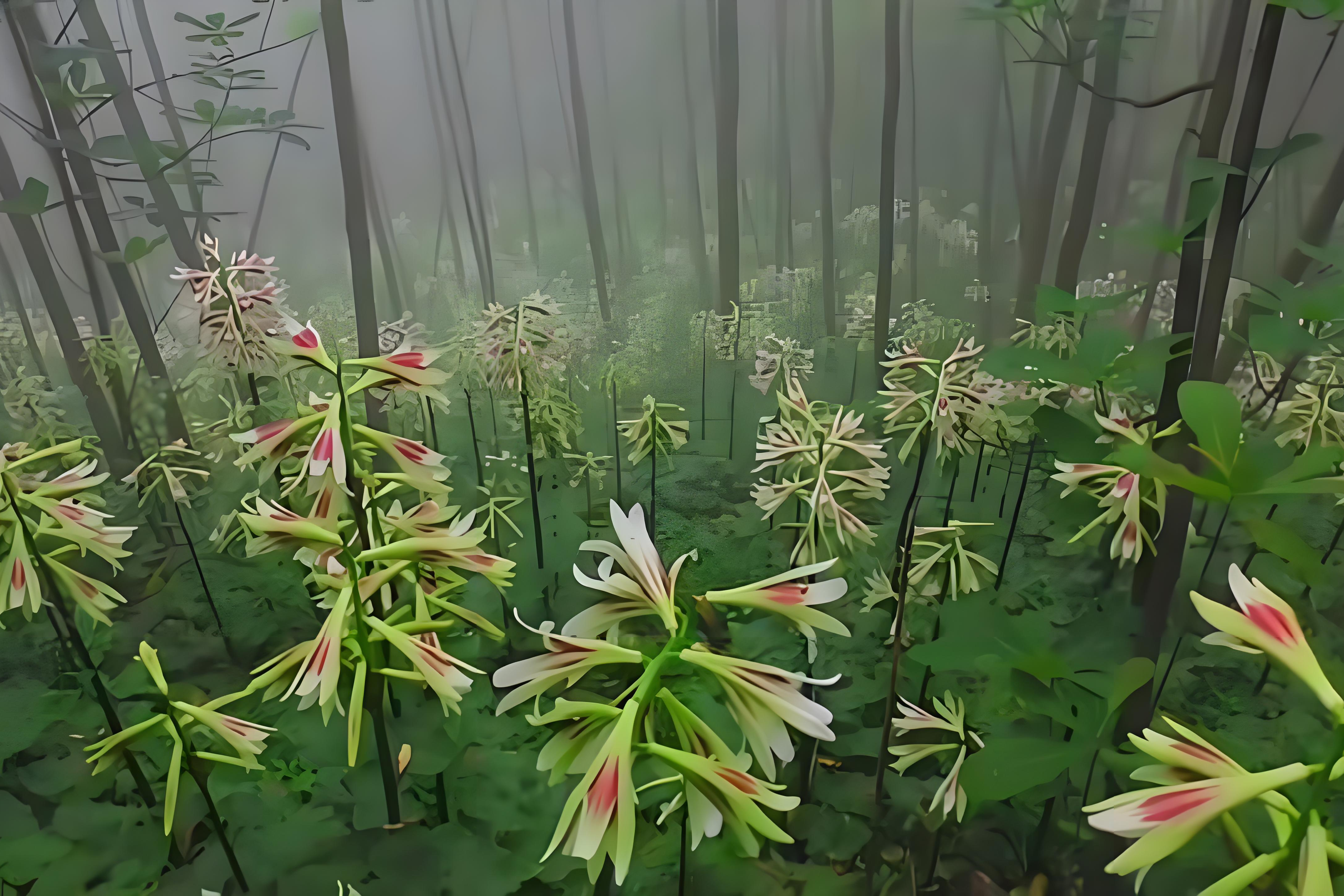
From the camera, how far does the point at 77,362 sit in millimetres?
952

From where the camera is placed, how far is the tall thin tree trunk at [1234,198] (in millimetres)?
530

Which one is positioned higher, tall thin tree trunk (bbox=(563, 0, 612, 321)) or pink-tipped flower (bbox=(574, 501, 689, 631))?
tall thin tree trunk (bbox=(563, 0, 612, 321))

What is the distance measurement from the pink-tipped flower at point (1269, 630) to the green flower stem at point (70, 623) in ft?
2.48

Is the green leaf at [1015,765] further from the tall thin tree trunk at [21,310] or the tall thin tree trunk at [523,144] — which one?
the tall thin tree trunk at [21,310]

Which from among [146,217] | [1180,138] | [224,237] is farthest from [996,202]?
[146,217]

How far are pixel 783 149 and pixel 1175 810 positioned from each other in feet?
2.69

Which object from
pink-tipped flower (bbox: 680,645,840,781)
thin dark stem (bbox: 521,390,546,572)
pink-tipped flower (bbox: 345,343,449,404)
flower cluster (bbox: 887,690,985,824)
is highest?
pink-tipped flower (bbox: 345,343,449,404)

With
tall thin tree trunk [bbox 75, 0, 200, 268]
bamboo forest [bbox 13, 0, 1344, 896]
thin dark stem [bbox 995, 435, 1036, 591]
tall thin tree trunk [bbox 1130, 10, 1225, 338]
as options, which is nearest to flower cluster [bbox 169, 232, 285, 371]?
bamboo forest [bbox 13, 0, 1344, 896]

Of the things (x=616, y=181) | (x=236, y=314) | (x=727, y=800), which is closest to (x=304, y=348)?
(x=727, y=800)

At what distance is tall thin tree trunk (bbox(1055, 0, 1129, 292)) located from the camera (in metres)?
0.75

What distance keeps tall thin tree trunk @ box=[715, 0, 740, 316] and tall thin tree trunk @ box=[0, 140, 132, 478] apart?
95 centimetres

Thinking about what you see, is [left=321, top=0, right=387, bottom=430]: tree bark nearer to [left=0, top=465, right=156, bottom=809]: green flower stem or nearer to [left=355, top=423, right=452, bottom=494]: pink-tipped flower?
[left=0, top=465, right=156, bottom=809]: green flower stem

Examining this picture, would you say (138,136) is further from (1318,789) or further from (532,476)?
(1318,789)

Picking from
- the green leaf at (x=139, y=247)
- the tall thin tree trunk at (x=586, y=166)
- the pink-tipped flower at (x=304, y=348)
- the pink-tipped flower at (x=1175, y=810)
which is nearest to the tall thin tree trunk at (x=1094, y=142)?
the tall thin tree trunk at (x=586, y=166)
